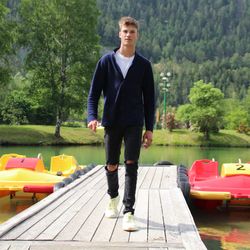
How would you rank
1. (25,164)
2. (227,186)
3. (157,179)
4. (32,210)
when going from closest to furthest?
1. (32,210)
2. (227,186)
3. (157,179)
4. (25,164)

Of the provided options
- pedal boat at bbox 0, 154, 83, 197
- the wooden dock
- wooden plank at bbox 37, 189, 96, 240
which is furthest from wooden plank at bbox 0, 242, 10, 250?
pedal boat at bbox 0, 154, 83, 197

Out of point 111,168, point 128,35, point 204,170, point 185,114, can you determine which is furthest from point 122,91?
point 185,114

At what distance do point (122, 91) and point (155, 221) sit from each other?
1587 mm

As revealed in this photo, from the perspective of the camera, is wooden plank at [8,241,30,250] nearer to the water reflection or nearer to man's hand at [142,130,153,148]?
man's hand at [142,130,153,148]

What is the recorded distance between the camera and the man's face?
5.61 metres

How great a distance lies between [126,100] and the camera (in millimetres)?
5676

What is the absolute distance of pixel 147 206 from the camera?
22.8ft

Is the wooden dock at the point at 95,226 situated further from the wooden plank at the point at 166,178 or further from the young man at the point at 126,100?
the wooden plank at the point at 166,178

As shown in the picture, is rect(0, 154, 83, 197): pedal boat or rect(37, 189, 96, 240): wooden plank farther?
rect(0, 154, 83, 197): pedal boat

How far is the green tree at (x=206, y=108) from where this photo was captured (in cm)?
5088

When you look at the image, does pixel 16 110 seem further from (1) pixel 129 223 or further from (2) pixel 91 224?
(1) pixel 129 223

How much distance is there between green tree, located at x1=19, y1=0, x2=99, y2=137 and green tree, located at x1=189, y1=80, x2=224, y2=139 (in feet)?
51.3

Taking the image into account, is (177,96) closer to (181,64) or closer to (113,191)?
(181,64)

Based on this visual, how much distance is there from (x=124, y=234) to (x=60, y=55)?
3597cm
